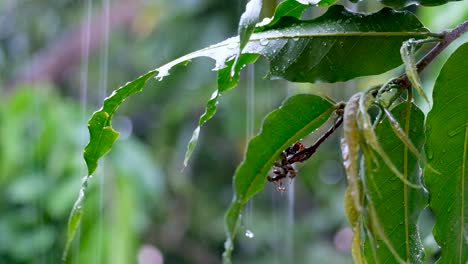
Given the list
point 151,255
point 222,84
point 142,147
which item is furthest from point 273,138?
point 151,255

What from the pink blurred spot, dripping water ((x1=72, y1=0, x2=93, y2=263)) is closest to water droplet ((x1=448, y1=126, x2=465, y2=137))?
dripping water ((x1=72, y1=0, x2=93, y2=263))

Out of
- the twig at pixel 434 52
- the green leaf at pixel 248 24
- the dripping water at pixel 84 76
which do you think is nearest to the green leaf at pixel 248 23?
the green leaf at pixel 248 24

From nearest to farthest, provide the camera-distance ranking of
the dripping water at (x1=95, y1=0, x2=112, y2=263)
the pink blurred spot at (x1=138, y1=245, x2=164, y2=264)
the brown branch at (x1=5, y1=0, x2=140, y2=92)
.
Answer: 1. the dripping water at (x1=95, y1=0, x2=112, y2=263)
2. the brown branch at (x1=5, y1=0, x2=140, y2=92)
3. the pink blurred spot at (x1=138, y1=245, x2=164, y2=264)

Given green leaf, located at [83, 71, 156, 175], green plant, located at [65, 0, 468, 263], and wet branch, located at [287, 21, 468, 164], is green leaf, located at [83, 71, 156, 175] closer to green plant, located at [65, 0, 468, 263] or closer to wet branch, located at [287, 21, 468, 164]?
green plant, located at [65, 0, 468, 263]

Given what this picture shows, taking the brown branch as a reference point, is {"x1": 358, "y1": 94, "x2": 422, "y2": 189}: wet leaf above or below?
below

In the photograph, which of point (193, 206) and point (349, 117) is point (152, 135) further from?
point (349, 117)

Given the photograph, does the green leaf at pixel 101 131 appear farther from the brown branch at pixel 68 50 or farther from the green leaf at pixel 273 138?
the brown branch at pixel 68 50
